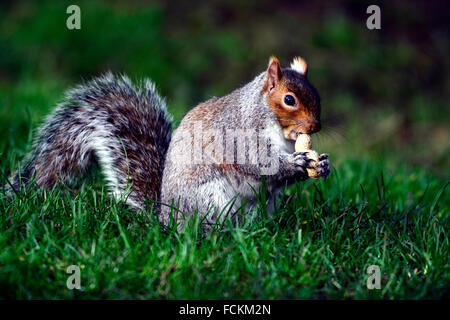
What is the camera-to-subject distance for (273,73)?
2.14 meters

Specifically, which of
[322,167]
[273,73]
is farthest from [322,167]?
[273,73]

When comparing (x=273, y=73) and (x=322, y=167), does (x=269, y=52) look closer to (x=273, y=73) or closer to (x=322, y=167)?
(x=273, y=73)

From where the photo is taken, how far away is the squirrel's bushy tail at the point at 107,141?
222cm

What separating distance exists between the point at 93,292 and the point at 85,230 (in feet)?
0.95

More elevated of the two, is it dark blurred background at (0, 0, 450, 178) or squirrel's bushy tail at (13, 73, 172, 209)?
dark blurred background at (0, 0, 450, 178)

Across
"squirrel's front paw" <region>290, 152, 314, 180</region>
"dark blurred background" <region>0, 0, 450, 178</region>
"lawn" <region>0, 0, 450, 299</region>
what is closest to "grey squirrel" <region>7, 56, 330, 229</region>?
"squirrel's front paw" <region>290, 152, 314, 180</region>

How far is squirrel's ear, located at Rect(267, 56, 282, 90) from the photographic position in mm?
2125

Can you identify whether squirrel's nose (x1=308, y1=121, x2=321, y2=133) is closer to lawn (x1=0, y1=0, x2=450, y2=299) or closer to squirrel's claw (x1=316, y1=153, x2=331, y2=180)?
squirrel's claw (x1=316, y1=153, x2=331, y2=180)

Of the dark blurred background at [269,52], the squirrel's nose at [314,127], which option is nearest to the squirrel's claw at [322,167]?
the squirrel's nose at [314,127]

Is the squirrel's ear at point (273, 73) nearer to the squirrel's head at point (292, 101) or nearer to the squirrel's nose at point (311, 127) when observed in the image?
the squirrel's head at point (292, 101)

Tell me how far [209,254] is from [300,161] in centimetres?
55

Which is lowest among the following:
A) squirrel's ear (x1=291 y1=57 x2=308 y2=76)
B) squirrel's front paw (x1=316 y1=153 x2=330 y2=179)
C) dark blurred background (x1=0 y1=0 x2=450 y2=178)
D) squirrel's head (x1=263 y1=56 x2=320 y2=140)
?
A: squirrel's front paw (x1=316 y1=153 x2=330 y2=179)

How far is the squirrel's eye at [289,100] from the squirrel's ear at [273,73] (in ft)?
0.30

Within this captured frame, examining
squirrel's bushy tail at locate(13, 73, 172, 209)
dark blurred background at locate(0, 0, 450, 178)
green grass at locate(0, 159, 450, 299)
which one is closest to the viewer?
green grass at locate(0, 159, 450, 299)
